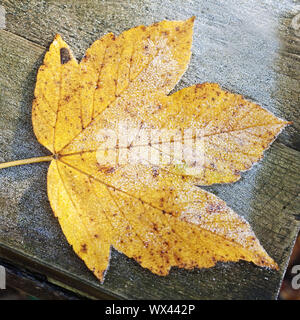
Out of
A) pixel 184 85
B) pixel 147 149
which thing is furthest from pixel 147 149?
pixel 184 85

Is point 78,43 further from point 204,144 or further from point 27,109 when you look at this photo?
point 204,144

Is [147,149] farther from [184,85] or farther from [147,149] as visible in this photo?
[184,85]

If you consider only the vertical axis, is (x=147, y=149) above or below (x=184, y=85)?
below
